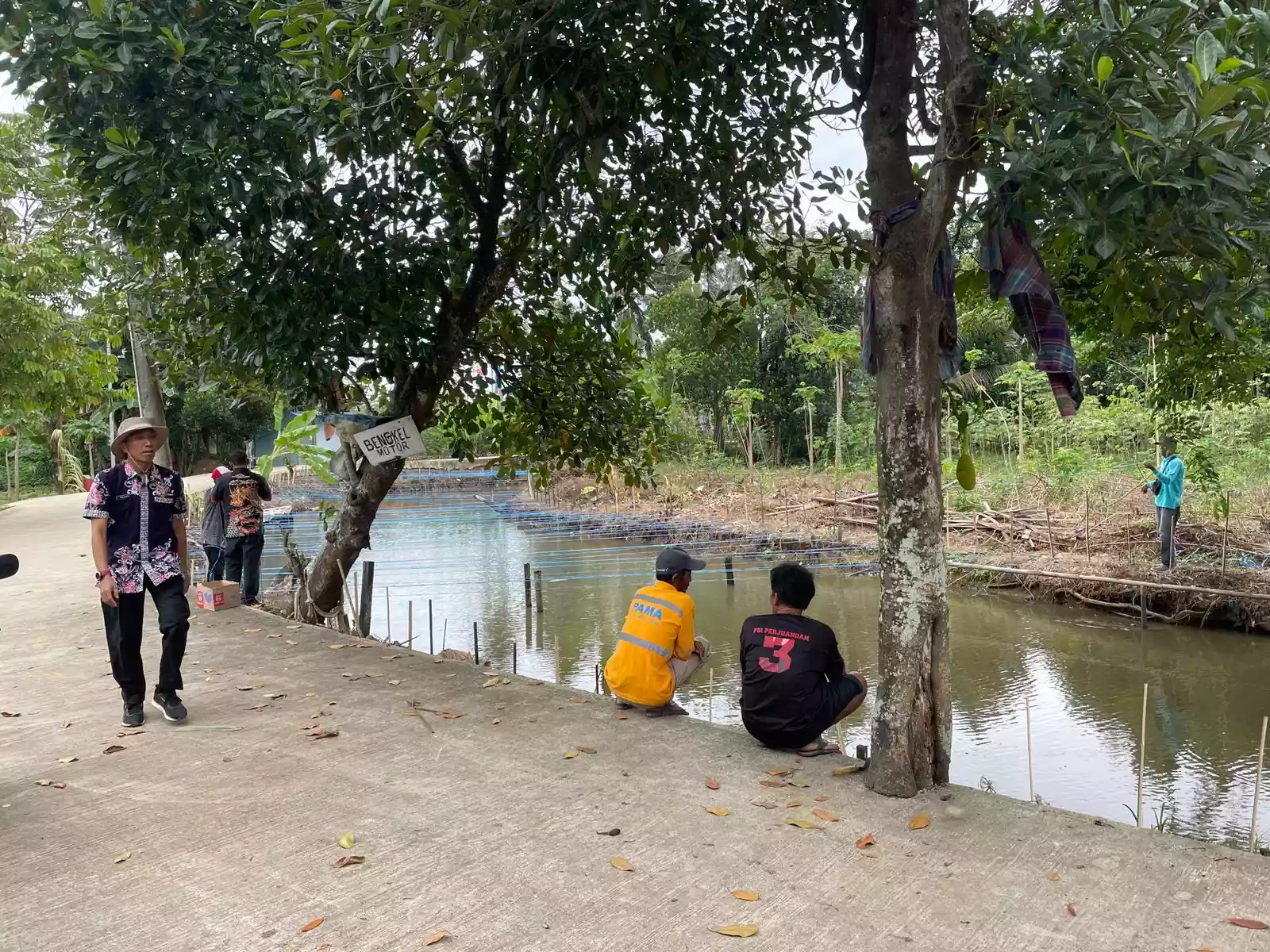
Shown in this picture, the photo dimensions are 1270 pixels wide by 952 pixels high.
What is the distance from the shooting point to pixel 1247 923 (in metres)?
2.50

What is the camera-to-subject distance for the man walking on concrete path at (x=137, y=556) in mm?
4289

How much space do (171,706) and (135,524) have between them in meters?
0.96

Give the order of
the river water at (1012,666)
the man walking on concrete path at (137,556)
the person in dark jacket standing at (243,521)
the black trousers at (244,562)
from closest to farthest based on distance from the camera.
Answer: the man walking on concrete path at (137,556) < the river water at (1012,666) < the person in dark jacket standing at (243,521) < the black trousers at (244,562)

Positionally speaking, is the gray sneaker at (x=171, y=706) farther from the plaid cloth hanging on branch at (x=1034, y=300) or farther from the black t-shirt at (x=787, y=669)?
the plaid cloth hanging on branch at (x=1034, y=300)

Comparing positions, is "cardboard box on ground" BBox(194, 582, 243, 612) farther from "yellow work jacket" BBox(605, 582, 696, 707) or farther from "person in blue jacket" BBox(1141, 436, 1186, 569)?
"person in blue jacket" BBox(1141, 436, 1186, 569)

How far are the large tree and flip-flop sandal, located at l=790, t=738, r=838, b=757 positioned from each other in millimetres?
2637

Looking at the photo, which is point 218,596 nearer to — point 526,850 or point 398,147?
point 398,147

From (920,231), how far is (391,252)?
347cm

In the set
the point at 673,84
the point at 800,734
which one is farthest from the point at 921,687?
the point at 673,84

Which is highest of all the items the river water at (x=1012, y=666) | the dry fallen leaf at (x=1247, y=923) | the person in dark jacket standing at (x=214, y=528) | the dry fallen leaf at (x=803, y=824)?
the person in dark jacket standing at (x=214, y=528)

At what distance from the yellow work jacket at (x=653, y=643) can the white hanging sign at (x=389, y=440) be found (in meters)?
2.50

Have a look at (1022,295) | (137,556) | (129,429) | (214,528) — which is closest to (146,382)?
(214,528)

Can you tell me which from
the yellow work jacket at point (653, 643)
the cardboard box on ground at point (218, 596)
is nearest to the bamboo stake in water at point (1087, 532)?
the yellow work jacket at point (653, 643)

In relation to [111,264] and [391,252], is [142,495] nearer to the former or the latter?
[391,252]
